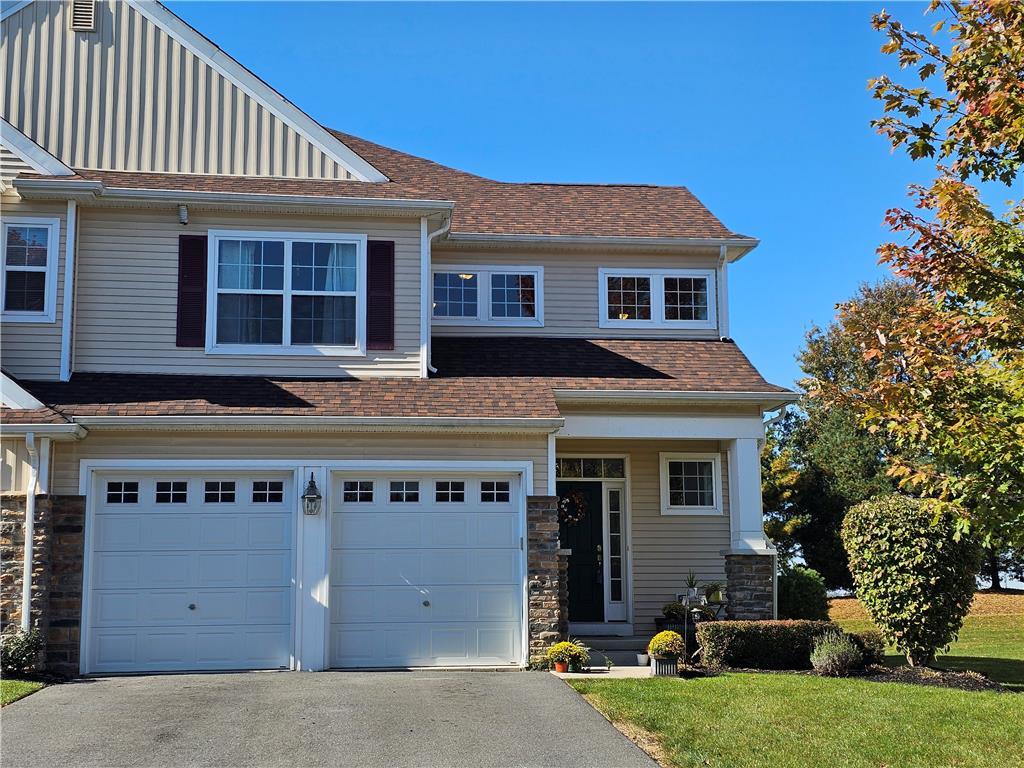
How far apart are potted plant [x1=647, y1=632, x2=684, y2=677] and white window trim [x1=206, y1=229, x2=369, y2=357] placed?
530 centimetres

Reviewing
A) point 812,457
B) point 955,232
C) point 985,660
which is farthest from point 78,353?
point 812,457

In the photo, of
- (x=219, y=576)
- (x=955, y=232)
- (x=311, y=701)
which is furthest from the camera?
(x=219, y=576)

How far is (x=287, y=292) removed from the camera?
45.5 ft

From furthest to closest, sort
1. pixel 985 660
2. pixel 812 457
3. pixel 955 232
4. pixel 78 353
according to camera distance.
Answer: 1. pixel 812 457
2. pixel 985 660
3. pixel 78 353
4. pixel 955 232

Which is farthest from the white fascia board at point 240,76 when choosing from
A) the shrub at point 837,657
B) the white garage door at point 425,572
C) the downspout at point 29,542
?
the shrub at point 837,657

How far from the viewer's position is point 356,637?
41.0 ft

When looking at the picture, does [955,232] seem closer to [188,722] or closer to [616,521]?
[188,722]

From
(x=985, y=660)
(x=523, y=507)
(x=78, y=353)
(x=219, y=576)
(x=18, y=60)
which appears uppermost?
(x=18, y=60)

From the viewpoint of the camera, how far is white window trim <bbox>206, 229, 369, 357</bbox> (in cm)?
1364

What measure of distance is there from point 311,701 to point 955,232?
7057 mm

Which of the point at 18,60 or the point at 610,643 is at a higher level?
the point at 18,60

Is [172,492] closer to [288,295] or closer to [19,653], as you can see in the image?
[19,653]

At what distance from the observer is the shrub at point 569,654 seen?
12.0 metres

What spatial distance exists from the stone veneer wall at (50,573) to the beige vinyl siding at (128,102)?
16.4ft
